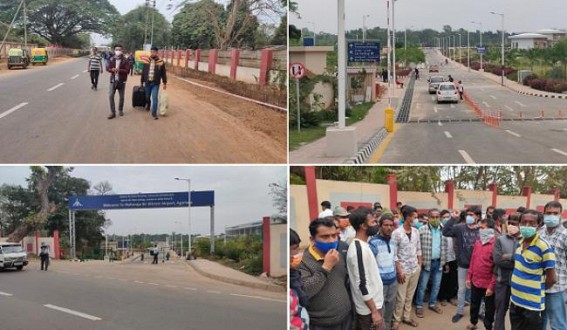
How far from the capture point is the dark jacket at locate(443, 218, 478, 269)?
6310 mm

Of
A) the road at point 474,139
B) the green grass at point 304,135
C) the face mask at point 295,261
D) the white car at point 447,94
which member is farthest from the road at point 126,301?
the white car at point 447,94

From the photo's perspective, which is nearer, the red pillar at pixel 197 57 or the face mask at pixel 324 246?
the face mask at pixel 324 246

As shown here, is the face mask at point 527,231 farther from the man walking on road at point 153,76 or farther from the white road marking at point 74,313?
the man walking on road at point 153,76

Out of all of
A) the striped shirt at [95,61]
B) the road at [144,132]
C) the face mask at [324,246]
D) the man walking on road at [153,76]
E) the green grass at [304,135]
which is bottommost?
the face mask at [324,246]

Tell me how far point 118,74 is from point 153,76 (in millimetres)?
634

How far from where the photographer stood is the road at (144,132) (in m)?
4.75

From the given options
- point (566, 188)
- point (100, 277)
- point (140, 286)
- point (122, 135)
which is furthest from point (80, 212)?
point (566, 188)

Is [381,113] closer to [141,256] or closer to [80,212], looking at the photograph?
Result: [141,256]

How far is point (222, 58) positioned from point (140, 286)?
3.27 m

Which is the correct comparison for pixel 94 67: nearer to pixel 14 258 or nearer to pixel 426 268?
pixel 14 258

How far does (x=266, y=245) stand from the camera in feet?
15.3

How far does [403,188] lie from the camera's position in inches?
502

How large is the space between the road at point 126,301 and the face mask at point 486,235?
7.41ft

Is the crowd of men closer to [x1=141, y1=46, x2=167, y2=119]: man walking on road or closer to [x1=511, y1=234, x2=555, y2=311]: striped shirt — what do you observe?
[x1=511, y1=234, x2=555, y2=311]: striped shirt
